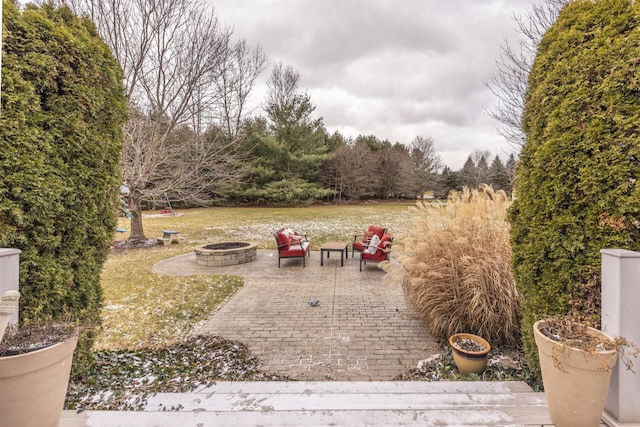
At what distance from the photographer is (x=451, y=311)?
3.45 metres

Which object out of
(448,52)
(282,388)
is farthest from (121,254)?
(448,52)

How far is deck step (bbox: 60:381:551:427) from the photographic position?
1.77 metres

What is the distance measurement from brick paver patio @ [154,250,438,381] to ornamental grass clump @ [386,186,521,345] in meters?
0.48

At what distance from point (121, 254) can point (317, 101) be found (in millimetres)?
21458

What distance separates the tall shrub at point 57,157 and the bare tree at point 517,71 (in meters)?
8.20

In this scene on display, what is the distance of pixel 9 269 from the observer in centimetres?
185

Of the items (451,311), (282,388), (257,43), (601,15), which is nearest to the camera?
(601,15)

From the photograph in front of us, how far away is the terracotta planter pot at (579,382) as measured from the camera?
5.00 feet

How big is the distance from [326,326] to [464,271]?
6.48ft

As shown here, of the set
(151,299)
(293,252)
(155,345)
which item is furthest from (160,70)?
(155,345)

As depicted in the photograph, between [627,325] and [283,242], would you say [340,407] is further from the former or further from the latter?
[283,242]

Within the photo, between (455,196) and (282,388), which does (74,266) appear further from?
(455,196)

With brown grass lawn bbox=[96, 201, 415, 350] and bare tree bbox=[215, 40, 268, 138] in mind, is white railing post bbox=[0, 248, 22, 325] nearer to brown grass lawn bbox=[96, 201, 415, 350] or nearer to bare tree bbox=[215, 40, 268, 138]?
brown grass lawn bbox=[96, 201, 415, 350]

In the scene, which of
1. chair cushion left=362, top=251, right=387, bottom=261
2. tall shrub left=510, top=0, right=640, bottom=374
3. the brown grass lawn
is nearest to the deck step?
tall shrub left=510, top=0, right=640, bottom=374
